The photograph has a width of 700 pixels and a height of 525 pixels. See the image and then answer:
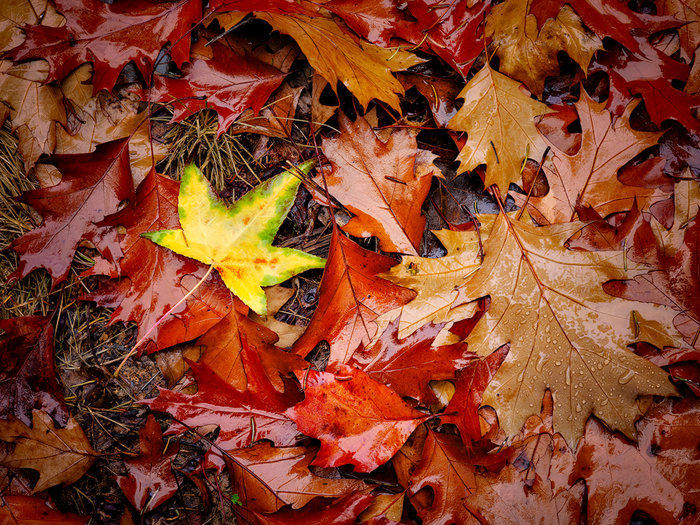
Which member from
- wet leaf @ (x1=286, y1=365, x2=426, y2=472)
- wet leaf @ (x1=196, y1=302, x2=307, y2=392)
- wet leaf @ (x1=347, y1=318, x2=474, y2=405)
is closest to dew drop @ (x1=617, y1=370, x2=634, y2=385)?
wet leaf @ (x1=347, y1=318, x2=474, y2=405)

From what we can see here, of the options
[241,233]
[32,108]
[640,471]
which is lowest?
[640,471]

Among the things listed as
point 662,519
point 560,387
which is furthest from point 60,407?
point 662,519

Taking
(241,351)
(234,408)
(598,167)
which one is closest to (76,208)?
(241,351)

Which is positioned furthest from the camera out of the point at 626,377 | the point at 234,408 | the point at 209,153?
the point at 209,153

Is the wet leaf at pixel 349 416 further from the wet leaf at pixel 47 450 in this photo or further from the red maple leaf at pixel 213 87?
the red maple leaf at pixel 213 87

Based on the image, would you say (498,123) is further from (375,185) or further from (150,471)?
(150,471)

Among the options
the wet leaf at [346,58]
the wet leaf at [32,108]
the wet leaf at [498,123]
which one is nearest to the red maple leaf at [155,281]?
the wet leaf at [32,108]
